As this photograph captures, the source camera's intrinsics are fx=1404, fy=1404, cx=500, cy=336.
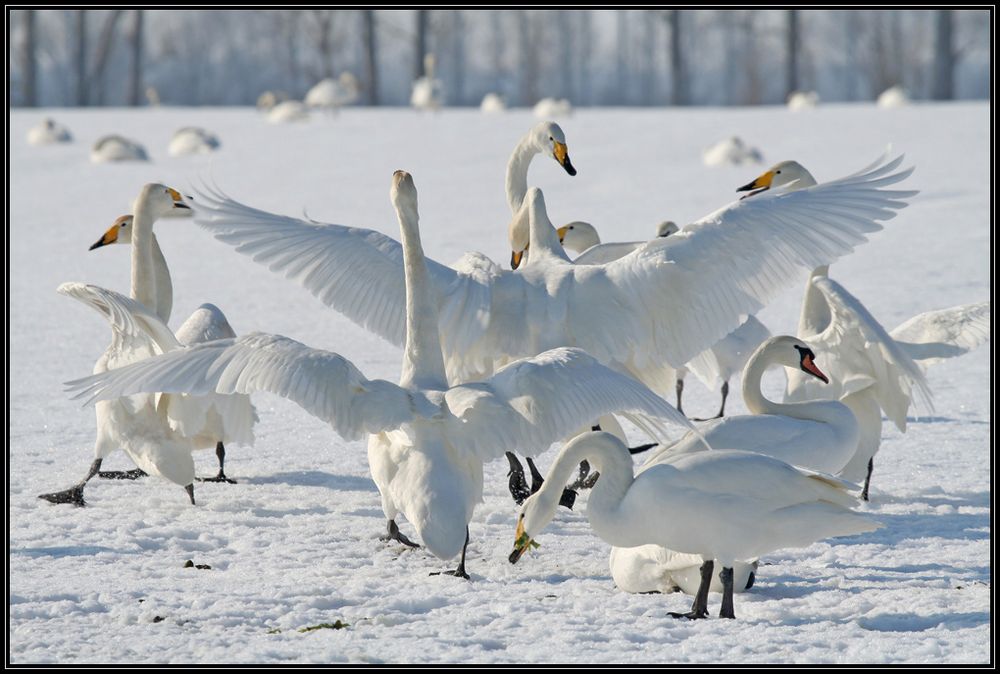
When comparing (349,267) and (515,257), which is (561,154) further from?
(349,267)

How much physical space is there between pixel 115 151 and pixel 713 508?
13.4 m

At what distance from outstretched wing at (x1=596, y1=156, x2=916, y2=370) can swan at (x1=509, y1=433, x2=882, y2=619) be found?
1.21 metres

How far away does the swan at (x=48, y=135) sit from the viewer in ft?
56.6

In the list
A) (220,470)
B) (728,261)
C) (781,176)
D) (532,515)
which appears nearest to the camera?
(532,515)

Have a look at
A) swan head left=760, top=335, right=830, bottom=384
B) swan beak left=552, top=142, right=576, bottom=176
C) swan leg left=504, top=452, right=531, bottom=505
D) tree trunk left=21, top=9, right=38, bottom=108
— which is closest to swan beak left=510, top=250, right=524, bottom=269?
swan beak left=552, top=142, right=576, bottom=176

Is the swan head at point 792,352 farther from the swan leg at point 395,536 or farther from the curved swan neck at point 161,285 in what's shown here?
the curved swan neck at point 161,285

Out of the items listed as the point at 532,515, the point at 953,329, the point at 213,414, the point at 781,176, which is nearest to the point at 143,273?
the point at 213,414

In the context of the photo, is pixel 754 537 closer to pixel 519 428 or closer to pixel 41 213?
pixel 519 428

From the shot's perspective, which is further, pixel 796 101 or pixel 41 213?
pixel 796 101

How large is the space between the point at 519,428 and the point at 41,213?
956cm

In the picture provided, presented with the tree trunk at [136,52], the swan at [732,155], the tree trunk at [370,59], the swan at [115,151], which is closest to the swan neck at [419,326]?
the swan at [732,155]

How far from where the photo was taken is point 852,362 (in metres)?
4.94

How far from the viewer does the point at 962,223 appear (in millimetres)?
10633
